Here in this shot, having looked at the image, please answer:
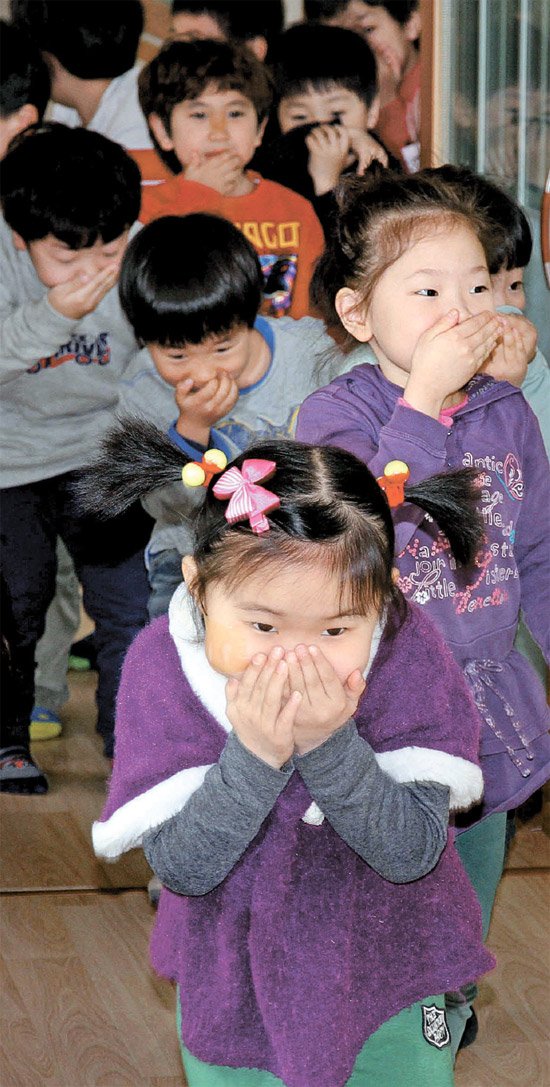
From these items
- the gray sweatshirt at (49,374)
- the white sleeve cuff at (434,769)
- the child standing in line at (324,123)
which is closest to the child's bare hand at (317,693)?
the white sleeve cuff at (434,769)

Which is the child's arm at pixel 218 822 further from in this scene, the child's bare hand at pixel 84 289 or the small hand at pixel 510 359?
the child's bare hand at pixel 84 289

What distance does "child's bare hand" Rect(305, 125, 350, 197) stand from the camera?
2.24 m

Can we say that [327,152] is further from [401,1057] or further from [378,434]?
[401,1057]

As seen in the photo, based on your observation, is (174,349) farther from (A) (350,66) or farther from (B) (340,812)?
(B) (340,812)

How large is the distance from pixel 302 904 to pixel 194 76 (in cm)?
169

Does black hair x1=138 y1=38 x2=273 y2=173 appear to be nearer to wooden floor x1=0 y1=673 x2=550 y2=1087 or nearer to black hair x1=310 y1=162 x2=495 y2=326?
black hair x1=310 y1=162 x2=495 y2=326

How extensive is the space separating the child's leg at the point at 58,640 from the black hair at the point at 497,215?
3.35ft

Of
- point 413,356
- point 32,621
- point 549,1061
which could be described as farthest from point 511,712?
point 32,621

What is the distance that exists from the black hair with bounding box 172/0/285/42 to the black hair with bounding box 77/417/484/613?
1.46 metres

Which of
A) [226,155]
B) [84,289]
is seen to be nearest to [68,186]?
[84,289]

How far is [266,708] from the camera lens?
821mm

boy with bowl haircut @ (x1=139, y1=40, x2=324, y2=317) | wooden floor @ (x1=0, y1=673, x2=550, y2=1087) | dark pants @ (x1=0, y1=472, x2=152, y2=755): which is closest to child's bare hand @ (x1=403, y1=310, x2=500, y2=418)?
wooden floor @ (x1=0, y1=673, x2=550, y2=1087)

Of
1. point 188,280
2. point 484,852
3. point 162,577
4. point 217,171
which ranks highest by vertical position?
point 217,171

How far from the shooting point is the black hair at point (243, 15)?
85.9 inches
